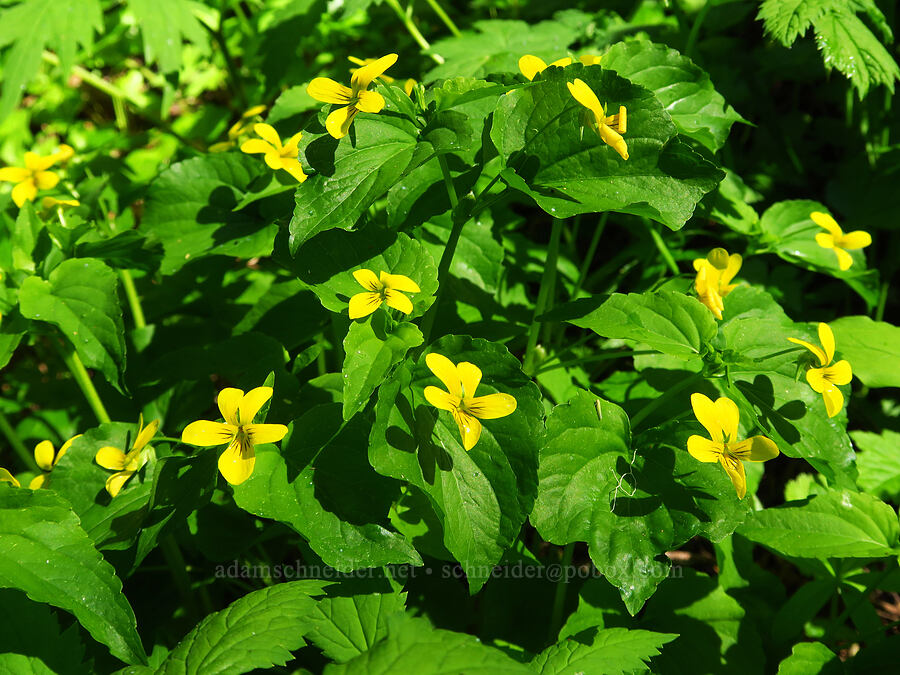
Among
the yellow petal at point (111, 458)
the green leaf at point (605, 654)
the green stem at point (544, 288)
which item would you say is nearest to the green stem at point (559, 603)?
the green leaf at point (605, 654)

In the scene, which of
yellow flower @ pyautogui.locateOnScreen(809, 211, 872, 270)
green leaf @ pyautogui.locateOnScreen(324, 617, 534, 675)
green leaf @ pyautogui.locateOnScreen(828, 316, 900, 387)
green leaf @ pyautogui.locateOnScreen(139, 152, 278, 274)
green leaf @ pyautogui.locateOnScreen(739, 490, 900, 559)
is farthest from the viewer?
green leaf @ pyautogui.locateOnScreen(139, 152, 278, 274)

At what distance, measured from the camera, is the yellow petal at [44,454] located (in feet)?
4.82

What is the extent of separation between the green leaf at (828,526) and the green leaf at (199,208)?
1.38 metres

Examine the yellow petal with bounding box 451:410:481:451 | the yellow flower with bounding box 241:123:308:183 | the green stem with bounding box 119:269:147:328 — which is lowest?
the green stem with bounding box 119:269:147:328

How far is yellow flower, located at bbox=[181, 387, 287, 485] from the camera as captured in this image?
1177 mm

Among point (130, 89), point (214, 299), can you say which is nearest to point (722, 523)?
point (214, 299)

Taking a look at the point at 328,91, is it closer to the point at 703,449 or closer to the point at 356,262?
the point at 356,262

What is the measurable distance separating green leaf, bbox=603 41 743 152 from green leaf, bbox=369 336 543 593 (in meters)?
0.80

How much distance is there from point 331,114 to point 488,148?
315 mm

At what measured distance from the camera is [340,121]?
3.90 feet

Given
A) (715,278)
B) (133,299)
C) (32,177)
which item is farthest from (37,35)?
(715,278)

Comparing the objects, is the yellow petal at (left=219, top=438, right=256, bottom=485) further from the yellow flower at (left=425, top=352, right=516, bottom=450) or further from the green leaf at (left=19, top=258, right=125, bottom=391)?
the green leaf at (left=19, top=258, right=125, bottom=391)

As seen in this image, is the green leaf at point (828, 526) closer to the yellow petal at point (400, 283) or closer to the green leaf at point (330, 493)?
the green leaf at point (330, 493)

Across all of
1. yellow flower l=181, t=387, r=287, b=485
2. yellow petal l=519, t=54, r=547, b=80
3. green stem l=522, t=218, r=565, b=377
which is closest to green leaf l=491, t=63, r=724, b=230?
yellow petal l=519, t=54, r=547, b=80
